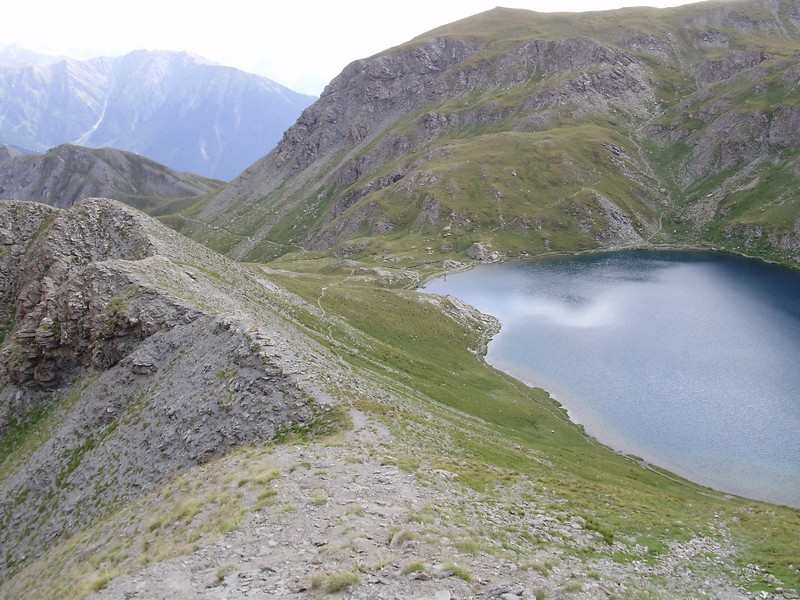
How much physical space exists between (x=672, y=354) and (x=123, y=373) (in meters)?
78.3

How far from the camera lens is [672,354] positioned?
80750mm

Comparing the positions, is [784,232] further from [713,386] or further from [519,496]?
[519,496]

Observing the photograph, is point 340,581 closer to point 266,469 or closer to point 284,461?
point 266,469

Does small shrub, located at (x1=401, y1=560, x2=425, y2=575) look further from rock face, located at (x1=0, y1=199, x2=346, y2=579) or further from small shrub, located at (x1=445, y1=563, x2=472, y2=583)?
rock face, located at (x1=0, y1=199, x2=346, y2=579)

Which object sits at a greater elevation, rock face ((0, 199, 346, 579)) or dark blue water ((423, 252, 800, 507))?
dark blue water ((423, 252, 800, 507))

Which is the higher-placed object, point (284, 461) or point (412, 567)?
point (412, 567)

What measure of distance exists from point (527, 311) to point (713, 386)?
43.5 metres

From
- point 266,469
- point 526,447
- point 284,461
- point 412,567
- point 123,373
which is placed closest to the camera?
point 412,567

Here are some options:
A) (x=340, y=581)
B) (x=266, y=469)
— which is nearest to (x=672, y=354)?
(x=266, y=469)

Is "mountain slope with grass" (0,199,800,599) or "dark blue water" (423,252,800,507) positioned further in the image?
"dark blue water" (423,252,800,507)

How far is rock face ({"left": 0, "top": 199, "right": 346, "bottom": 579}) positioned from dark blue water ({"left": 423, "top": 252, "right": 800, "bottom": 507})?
134ft

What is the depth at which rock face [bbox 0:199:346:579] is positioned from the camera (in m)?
31.7

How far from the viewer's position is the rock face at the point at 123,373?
3167 centimetres

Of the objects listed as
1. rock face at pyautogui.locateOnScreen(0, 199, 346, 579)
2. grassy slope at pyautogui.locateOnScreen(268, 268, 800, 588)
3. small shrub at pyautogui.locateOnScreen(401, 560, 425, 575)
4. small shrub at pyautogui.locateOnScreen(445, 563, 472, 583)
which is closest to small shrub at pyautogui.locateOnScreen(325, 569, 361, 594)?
small shrub at pyautogui.locateOnScreen(401, 560, 425, 575)
